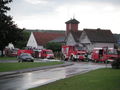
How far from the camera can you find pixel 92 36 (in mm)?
86625

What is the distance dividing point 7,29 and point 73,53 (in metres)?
30.7

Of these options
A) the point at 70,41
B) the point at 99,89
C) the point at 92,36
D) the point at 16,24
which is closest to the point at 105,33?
the point at 92,36

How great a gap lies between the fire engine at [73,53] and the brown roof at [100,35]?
20807 mm

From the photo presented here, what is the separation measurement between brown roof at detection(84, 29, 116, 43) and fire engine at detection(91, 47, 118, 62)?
2694cm

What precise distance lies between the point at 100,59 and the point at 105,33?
3388 cm

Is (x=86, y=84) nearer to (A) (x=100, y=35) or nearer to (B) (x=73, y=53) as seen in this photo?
(B) (x=73, y=53)

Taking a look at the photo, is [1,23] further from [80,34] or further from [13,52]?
[80,34]

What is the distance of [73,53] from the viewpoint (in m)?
63.4

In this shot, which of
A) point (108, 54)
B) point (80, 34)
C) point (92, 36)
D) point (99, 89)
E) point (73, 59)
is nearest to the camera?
point (99, 89)

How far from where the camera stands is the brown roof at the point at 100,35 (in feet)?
282

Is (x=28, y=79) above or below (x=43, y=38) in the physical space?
below

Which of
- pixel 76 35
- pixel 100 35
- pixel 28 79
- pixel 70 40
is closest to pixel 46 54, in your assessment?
pixel 100 35

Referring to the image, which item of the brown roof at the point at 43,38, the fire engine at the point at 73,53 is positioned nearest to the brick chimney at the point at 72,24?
the brown roof at the point at 43,38

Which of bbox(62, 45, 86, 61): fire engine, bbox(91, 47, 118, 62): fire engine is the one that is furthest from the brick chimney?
bbox(91, 47, 118, 62): fire engine
